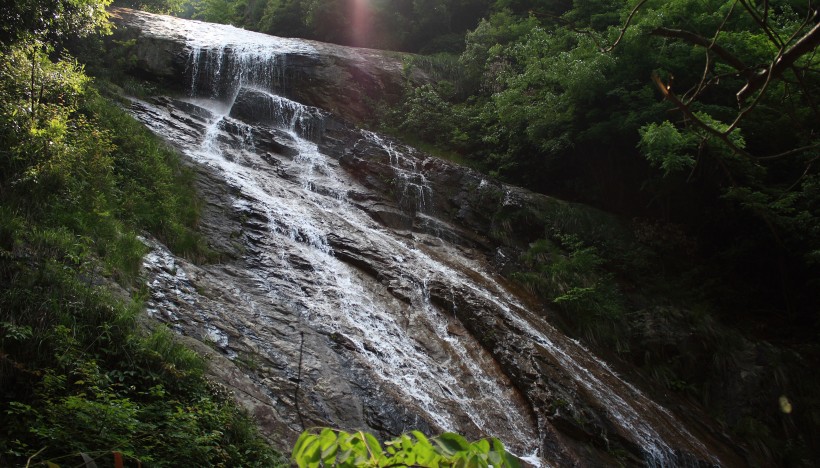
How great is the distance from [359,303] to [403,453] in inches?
260

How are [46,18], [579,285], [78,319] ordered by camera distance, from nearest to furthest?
[78,319]
[46,18]
[579,285]

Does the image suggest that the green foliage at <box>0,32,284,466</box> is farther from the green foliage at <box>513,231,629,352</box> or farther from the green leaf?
the green foliage at <box>513,231,629,352</box>

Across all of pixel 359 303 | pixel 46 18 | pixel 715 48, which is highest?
pixel 715 48

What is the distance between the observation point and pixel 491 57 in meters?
17.2

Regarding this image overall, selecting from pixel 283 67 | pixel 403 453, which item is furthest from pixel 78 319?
pixel 283 67

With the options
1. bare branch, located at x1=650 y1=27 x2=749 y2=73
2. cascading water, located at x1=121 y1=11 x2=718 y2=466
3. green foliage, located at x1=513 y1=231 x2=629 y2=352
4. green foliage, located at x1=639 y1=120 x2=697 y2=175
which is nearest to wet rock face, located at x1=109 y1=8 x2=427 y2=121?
→ cascading water, located at x1=121 y1=11 x2=718 y2=466

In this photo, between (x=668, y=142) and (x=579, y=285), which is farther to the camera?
(x=579, y=285)

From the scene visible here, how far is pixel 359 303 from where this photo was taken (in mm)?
7742

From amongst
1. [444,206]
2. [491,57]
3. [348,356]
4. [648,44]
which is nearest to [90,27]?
[348,356]

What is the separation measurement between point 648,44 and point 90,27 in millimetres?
11125

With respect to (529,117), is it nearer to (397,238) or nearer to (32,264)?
(397,238)

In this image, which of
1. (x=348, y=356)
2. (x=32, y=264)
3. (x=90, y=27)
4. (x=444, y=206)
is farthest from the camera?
(x=444, y=206)

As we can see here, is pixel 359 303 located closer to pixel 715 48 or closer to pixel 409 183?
pixel 409 183

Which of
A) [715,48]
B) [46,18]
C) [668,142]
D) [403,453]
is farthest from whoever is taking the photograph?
[668,142]
